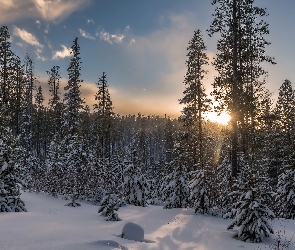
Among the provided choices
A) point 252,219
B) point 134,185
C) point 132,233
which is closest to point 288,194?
point 252,219

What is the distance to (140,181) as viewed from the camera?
2078 cm

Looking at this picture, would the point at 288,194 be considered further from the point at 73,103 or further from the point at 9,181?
the point at 73,103

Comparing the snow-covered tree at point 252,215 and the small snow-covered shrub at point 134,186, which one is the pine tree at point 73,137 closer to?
the small snow-covered shrub at point 134,186

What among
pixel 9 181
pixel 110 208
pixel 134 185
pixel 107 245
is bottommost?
A: pixel 110 208

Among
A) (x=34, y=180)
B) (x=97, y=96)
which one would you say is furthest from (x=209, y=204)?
(x=97, y=96)

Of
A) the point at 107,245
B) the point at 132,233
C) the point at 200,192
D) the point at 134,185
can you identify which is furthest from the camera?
the point at 134,185

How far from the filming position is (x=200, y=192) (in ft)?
43.4

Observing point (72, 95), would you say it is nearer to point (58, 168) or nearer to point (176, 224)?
point (58, 168)

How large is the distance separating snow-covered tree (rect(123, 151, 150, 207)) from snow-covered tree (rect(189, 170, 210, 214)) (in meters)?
7.65

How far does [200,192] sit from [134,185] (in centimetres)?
846

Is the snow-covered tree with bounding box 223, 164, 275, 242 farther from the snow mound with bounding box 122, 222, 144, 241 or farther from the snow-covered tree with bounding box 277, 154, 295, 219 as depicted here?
the snow-covered tree with bounding box 277, 154, 295, 219

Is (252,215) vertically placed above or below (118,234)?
above

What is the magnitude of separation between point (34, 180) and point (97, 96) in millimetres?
17256

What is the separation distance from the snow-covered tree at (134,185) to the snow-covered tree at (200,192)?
7655mm
